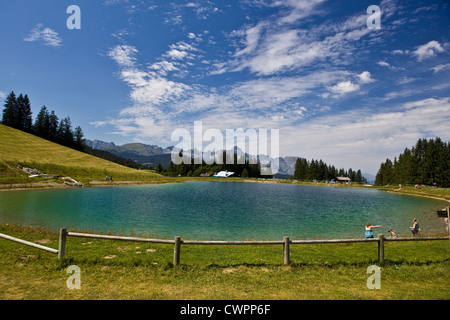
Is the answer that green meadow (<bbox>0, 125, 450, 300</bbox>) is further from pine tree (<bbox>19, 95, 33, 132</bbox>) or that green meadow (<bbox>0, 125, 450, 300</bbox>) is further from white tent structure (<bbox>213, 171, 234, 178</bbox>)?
white tent structure (<bbox>213, 171, 234, 178</bbox>)

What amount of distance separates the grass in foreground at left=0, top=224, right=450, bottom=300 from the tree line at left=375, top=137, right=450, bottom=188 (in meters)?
107

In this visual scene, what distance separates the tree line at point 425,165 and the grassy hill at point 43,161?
122m

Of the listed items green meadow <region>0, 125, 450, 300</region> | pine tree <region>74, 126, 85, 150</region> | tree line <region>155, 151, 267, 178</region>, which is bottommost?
green meadow <region>0, 125, 450, 300</region>

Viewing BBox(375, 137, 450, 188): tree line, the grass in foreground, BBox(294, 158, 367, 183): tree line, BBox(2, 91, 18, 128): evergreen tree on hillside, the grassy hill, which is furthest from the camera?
BBox(294, 158, 367, 183): tree line

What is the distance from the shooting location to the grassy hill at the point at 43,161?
63.0 m

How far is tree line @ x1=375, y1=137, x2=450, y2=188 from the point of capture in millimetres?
93750

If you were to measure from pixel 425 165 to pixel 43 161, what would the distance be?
144864 mm

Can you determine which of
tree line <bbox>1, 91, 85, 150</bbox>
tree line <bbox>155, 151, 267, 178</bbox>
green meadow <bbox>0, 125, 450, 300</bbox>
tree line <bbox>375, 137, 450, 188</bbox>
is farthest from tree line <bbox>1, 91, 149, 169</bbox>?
tree line <bbox>375, 137, 450, 188</bbox>

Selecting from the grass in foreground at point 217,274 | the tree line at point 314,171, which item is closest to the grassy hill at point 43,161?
the grass in foreground at point 217,274

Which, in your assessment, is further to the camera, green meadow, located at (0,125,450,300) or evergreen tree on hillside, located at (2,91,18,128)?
evergreen tree on hillside, located at (2,91,18,128)

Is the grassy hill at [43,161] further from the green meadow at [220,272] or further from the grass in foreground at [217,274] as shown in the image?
the grass in foreground at [217,274]

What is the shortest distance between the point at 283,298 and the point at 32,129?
156560mm

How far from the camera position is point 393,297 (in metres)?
8.63
